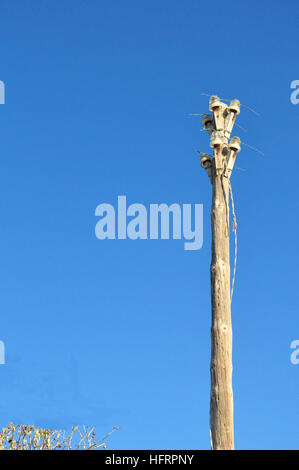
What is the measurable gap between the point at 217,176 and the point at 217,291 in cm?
157

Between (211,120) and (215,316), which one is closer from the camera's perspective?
(215,316)

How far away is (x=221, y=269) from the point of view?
25.4ft

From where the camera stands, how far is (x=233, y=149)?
8.35m

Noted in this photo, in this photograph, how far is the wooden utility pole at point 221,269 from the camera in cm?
696

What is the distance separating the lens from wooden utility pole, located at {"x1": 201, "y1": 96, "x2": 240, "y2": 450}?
696cm

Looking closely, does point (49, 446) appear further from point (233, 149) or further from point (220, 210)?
point (233, 149)

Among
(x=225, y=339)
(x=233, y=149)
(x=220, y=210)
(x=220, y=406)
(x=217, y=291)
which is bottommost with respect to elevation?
(x=220, y=406)
